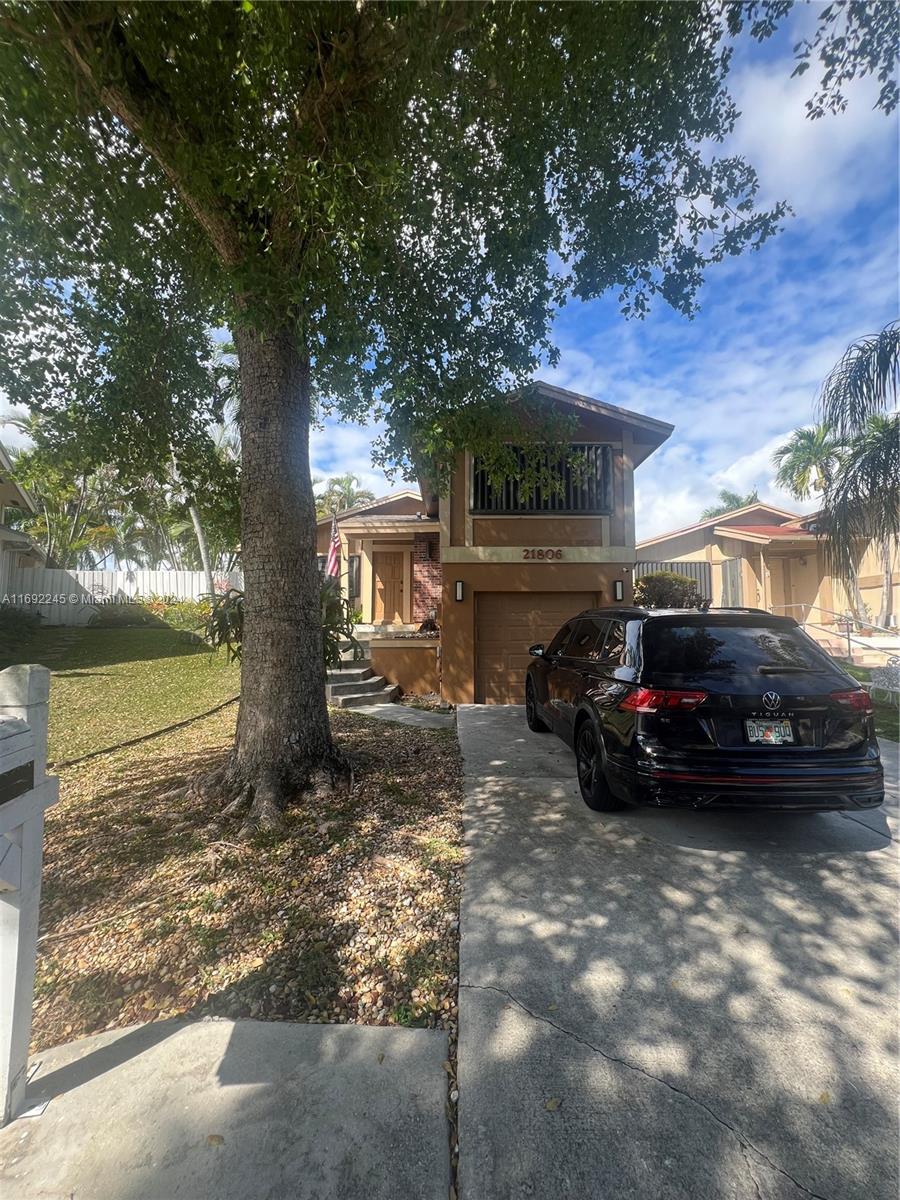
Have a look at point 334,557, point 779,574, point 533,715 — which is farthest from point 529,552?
point 779,574

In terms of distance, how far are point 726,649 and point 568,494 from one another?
20.8 feet

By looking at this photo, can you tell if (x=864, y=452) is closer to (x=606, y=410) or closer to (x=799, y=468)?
(x=606, y=410)

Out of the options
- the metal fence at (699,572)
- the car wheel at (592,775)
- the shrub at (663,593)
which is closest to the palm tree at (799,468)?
the metal fence at (699,572)

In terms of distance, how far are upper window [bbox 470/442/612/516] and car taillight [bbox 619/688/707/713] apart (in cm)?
628

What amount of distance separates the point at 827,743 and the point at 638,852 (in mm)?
1443

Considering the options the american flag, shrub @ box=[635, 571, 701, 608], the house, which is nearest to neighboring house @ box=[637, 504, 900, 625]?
shrub @ box=[635, 571, 701, 608]

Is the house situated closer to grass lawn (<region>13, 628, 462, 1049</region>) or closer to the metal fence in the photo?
grass lawn (<region>13, 628, 462, 1049</region>)

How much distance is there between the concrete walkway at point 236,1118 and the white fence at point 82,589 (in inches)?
643

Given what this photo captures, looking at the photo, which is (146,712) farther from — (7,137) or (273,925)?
(7,137)

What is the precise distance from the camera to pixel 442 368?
6.28m

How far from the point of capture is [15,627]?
1477cm

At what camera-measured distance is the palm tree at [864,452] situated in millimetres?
7051

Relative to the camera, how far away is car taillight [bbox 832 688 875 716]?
3559 millimetres

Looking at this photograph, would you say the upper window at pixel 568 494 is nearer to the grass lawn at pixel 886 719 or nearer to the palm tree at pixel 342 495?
the grass lawn at pixel 886 719
